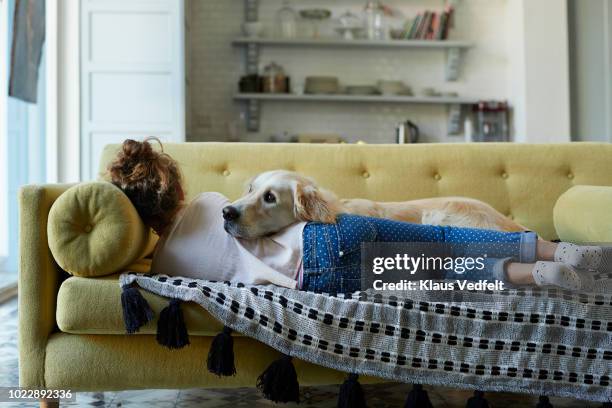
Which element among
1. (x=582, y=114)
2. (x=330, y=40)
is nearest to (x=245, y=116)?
(x=330, y=40)

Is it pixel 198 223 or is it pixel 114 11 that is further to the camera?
pixel 114 11

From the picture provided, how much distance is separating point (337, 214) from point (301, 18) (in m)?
4.37

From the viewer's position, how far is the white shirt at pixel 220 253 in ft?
6.24

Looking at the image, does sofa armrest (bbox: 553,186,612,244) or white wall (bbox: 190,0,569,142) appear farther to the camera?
white wall (bbox: 190,0,569,142)

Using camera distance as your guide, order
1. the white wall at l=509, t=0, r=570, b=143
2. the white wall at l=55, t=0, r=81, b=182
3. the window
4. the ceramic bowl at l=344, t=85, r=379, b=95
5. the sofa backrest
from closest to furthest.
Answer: the sofa backrest < the window < the white wall at l=55, t=0, r=81, b=182 < the white wall at l=509, t=0, r=570, b=143 < the ceramic bowl at l=344, t=85, r=379, b=95

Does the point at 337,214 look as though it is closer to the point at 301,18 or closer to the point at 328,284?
the point at 328,284

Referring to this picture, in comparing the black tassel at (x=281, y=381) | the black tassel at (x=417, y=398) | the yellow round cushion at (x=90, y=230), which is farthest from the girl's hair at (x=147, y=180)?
the black tassel at (x=417, y=398)

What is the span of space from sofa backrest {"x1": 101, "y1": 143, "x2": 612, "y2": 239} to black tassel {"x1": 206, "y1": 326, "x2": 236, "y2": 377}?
2.85ft

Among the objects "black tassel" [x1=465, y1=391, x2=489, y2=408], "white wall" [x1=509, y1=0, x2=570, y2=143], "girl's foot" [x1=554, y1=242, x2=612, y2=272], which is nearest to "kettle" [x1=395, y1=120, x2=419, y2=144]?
"white wall" [x1=509, y1=0, x2=570, y2=143]

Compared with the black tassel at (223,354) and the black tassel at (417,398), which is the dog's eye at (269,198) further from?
the black tassel at (417,398)

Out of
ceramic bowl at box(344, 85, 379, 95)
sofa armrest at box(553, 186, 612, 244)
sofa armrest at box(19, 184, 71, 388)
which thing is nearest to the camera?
sofa armrest at box(19, 184, 71, 388)

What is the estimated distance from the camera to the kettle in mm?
5856

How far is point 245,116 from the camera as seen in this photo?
6.01 meters

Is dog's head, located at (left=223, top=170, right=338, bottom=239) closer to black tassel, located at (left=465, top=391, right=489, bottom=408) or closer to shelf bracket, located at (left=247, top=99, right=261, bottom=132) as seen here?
black tassel, located at (left=465, top=391, right=489, bottom=408)
